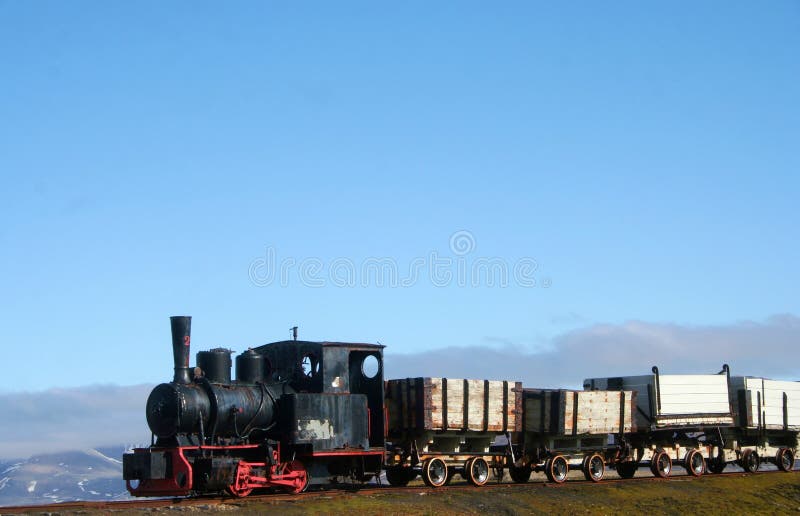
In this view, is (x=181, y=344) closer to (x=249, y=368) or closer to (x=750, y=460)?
(x=249, y=368)

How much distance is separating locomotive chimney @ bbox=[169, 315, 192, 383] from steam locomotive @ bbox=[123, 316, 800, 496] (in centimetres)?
2

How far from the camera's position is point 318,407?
2156 cm

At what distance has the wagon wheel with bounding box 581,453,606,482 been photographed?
86.6 feet

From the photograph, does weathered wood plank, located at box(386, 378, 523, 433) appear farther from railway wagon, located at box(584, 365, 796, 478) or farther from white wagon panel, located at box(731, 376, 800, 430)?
white wagon panel, located at box(731, 376, 800, 430)

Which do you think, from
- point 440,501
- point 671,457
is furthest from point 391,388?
point 671,457

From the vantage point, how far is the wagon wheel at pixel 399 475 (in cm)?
2406

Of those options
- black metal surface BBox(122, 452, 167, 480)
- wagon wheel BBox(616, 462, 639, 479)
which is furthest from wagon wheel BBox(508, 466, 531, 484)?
black metal surface BBox(122, 452, 167, 480)

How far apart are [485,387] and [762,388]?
12178mm

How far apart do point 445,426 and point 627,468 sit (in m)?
7.67

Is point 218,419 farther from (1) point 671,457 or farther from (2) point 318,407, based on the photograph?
(1) point 671,457

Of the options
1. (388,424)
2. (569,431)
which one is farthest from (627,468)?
(388,424)

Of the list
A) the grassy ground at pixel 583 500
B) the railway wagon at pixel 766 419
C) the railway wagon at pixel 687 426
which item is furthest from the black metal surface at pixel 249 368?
the railway wagon at pixel 766 419

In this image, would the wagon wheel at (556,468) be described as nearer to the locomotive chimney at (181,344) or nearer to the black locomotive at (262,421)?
the black locomotive at (262,421)

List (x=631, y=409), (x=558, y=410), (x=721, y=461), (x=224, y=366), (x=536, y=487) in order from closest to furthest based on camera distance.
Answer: (x=224, y=366) → (x=536, y=487) → (x=558, y=410) → (x=631, y=409) → (x=721, y=461)
